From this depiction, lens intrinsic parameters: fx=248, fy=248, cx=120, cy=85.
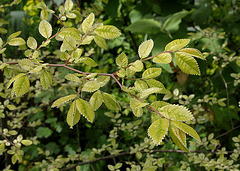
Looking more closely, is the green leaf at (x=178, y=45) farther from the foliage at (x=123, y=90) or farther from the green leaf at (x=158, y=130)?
the green leaf at (x=158, y=130)

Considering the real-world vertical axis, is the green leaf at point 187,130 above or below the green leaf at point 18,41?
below

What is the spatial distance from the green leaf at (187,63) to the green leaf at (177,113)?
97 millimetres

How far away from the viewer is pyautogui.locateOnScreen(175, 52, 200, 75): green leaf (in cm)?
54

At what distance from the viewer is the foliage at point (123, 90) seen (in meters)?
0.57

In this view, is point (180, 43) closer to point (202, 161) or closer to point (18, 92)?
point (18, 92)

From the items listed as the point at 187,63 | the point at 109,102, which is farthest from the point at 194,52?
the point at 109,102

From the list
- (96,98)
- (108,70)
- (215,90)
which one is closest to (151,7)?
(108,70)

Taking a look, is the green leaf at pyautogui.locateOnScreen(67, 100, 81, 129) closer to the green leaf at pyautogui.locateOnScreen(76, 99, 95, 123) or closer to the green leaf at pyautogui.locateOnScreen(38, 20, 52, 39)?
the green leaf at pyautogui.locateOnScreen(76, 99, 95, 123)

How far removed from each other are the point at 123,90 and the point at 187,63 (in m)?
0.16

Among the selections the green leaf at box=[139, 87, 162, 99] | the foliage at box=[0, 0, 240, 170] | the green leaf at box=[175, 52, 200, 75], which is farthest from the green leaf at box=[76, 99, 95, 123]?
the green leaf at box=[175, 52, 200, 75]

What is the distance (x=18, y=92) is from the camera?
59 cm

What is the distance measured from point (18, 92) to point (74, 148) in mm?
1235

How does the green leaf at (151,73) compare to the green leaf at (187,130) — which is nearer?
the green leaf at (187,130)

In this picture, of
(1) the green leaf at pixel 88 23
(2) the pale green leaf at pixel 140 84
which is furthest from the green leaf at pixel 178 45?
(1) the green leaf at pixel 88 23
